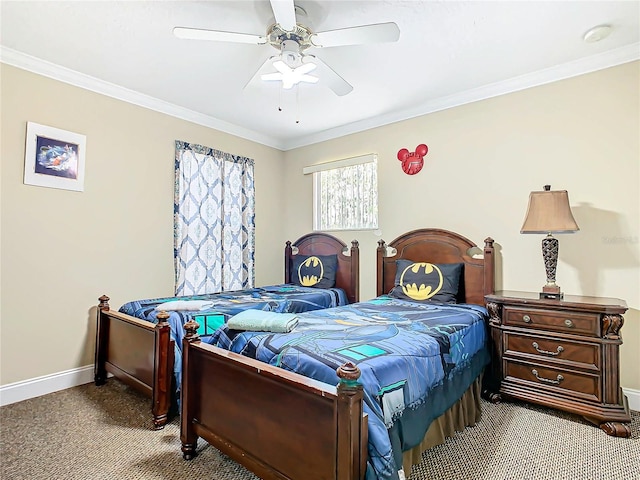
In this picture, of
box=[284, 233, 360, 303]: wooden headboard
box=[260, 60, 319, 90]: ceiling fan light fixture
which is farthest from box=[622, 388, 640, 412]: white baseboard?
box=[260, 60, 319, 90]: ceiling fan light fixture

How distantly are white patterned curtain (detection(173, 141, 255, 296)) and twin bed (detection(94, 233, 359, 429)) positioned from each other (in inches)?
20.7

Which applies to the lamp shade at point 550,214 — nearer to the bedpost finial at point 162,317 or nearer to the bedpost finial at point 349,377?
the bedpost finial at point 349,377

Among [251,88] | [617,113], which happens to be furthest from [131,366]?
[617,113]

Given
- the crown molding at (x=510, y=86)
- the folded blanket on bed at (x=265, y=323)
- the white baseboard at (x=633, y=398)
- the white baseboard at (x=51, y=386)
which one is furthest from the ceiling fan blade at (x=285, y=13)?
the white baseboard at (x=633, y=398)

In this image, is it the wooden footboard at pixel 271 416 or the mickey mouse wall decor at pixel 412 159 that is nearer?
the wooden footboard at pixel 271 416

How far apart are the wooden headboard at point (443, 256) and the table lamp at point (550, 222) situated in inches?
17.8

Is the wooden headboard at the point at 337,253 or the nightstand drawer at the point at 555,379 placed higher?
the wooden headboard at the point at 337,253

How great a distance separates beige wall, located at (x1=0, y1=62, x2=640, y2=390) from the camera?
2.59m

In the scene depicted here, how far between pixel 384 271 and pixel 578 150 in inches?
76.4

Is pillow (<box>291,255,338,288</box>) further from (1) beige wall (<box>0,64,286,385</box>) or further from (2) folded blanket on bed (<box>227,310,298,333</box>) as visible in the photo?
(2) folded blanket on bed (<box>227,310,298,333</box>)

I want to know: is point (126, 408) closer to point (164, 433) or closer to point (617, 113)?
point (164, 433)

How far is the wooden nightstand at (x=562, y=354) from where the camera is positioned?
85.4 inches

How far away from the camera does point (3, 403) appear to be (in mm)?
2533

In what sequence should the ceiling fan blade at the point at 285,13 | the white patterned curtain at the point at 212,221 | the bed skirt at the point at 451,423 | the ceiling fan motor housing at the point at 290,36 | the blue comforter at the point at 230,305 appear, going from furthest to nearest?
the white patterned curtain at the point at 212,221, the blue comforter at the point at 230,305, the ceiling fan motor housing at the point at 290,36, the ceiling fan blade at the point at 285,13, the bed skirt at the point at 451,423
